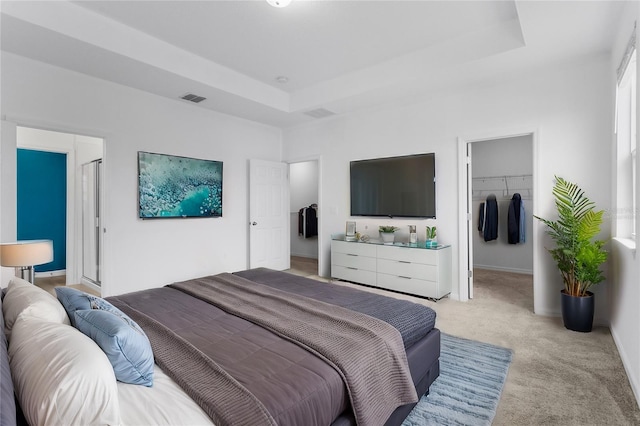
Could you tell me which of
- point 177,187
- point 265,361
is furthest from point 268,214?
point 265,361

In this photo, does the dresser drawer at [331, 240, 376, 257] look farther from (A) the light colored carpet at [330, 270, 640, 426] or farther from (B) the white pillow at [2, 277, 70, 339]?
(B) the white pillow at [2, 277, 70, 339]

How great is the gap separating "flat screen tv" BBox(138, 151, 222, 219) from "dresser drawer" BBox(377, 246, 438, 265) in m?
2.43

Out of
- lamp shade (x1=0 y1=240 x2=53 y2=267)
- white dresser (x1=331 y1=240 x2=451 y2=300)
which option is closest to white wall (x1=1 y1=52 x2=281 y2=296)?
lamp shade (x1=0 y1=240 x2=53 y2=267)

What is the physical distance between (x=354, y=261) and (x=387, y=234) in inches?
24.3

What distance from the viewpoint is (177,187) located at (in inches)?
169

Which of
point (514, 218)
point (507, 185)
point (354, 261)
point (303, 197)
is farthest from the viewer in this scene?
point (303, 197)

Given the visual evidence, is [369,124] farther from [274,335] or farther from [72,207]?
[72,207]

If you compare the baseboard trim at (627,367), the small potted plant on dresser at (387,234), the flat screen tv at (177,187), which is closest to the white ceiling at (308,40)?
the flat screen tv at (177,187)

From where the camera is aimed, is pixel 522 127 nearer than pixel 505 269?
Yes

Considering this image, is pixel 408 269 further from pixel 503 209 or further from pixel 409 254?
pixel 503 209

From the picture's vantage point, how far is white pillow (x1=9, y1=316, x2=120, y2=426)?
0.80 meters

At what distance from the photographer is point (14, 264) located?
236cm

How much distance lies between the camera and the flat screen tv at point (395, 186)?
421 cm

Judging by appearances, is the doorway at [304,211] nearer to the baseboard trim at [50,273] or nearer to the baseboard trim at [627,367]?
the baseboard trim at [50,273]
